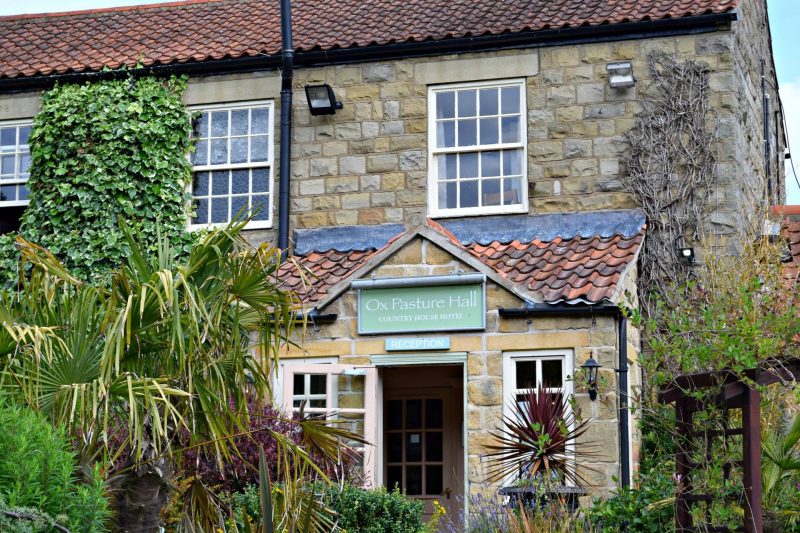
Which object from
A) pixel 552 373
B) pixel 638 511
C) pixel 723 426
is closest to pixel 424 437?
pixel 552 373

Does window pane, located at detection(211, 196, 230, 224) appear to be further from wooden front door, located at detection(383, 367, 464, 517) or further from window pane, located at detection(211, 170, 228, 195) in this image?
wooden front door, located at detection(383, 367, 464, 517)

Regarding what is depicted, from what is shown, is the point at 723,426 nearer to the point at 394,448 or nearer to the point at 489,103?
the point at 489,103

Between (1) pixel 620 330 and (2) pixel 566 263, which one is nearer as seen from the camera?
(1) pixel 620 330

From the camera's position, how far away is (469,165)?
1550 cm

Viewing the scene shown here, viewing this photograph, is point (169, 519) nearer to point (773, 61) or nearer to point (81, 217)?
point (81, 217)

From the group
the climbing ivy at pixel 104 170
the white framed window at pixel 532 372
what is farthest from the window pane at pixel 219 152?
the white framed window at pixel 532 372

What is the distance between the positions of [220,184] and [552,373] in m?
5.78

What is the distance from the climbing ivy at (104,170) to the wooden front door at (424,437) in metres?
3.60

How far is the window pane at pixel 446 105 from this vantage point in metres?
15.6

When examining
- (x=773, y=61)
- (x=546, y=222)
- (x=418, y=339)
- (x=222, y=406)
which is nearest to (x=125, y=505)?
(x=222, y=406)

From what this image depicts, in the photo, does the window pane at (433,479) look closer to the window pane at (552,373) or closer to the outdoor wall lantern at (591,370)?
the window pane at (552,373)

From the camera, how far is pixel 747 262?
13.7 m

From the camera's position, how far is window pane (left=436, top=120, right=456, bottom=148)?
15.6 m

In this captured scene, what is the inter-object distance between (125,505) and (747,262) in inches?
314
